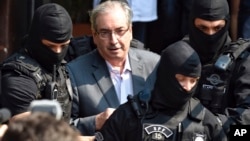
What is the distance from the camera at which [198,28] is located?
535cm

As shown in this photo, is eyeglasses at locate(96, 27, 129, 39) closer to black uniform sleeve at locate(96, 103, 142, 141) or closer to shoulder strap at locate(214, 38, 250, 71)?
shoulder strap at locate(214, 38, 250, 71)

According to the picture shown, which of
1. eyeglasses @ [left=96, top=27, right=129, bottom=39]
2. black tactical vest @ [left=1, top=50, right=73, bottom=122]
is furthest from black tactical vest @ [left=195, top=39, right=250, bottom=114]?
black tactical vest @ [left=1, top=50, right=73, bottom=122]

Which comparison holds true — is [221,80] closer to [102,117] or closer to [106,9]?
[102,117]

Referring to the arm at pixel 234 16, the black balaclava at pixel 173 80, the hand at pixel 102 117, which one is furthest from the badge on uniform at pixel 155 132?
the arm at pixel 234 16

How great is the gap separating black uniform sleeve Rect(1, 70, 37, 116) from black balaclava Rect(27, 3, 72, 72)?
243 mm

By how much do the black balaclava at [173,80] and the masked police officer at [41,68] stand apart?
716mm

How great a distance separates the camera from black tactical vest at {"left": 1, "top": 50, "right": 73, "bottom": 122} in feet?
16.1

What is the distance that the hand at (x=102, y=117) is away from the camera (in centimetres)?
483

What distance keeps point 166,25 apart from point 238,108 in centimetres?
184

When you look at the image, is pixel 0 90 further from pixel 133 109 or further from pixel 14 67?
pixel 133 109

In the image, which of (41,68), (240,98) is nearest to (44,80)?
(41,68)

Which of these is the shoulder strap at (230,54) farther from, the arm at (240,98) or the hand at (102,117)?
the hand at (102,117)

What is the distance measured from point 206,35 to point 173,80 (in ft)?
2.86

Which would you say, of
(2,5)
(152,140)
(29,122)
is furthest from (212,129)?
(2,5)
